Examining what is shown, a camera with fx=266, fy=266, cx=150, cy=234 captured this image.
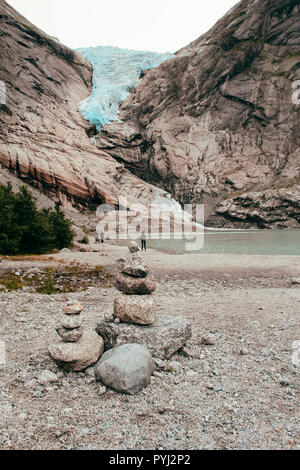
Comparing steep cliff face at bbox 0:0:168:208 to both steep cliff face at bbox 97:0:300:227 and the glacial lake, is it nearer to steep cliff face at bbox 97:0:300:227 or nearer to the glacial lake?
steep cliff face at bbox 97:0:300:227

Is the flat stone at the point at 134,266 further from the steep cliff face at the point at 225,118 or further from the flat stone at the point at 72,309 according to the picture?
the steep cliff face at the point at 225,118

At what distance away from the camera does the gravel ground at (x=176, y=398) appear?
4160 mm

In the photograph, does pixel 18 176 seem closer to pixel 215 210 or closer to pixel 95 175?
pixel 95 175

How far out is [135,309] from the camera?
7.01 meters

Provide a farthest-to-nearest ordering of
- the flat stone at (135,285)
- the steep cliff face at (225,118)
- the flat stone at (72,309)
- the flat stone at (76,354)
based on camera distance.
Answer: the steep cliff face at (225,118) < the flat stone at (135,285) < the flat stone at (72,309) < the flat stone at (76,354)

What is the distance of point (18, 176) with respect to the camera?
69.2m

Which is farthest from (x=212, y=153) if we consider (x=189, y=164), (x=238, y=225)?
(x=238, y=225)

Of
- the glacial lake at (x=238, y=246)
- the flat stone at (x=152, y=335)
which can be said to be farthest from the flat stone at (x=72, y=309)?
the glacial lake at (x=238, y=246)

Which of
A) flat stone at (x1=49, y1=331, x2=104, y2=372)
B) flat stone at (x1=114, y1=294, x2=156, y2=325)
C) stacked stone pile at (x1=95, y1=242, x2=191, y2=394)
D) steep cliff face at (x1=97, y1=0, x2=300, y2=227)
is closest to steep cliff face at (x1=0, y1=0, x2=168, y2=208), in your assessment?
steep cliff face at (x1=97, y1=0, x2=300, y2=227)

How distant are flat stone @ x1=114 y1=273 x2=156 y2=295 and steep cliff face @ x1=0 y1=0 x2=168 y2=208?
2774 inches

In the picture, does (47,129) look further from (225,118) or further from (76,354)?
(76,354)

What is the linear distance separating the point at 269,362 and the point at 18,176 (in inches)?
2959

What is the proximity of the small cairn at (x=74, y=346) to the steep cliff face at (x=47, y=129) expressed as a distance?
2810 inches

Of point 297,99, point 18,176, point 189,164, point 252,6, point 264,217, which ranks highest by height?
point 252,6
